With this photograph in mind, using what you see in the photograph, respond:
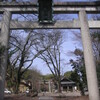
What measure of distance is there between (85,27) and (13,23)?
4.57 m

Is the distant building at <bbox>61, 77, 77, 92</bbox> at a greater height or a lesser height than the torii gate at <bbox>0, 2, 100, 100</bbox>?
lesser

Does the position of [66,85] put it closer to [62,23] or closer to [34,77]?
[34,77]

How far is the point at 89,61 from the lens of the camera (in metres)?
10.4

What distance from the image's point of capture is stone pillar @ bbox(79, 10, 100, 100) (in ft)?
32.7

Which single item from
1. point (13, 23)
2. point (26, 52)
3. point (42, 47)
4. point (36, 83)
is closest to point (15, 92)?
point (26, 52)

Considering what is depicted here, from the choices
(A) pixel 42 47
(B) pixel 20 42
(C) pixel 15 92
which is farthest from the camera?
(A) pixel 42 47

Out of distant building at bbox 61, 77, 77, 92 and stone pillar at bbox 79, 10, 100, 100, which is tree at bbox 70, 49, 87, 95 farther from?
distant building at bbox 61, 77, 77, 92

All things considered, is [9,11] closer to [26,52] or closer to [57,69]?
[26,52]

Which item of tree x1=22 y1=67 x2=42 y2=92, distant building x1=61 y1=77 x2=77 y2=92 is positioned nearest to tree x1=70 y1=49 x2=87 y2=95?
distant building x1=61 y1=77 x2=77 y2=92

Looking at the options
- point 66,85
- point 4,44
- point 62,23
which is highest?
point 62,23

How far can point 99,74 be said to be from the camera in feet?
56.5

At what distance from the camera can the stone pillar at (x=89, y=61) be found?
9959 millimetres

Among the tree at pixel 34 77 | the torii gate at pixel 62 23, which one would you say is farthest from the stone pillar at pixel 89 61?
the tree at pixel 34 77

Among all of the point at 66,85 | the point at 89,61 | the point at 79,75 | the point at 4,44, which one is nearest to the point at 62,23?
the point at 89,61
